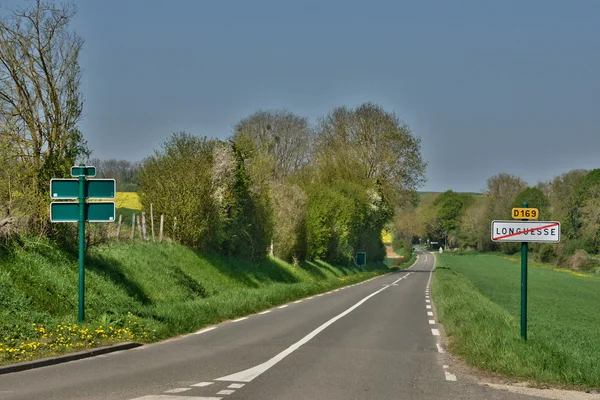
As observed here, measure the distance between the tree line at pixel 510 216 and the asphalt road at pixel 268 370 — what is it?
57216 mm

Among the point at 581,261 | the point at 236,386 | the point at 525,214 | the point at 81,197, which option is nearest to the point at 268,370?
the point at 236,386

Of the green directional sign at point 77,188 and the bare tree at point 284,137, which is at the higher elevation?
the bare tree at point 284,137

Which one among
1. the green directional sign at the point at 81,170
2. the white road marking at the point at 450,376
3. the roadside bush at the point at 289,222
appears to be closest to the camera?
the white road marking at the point at 450,376

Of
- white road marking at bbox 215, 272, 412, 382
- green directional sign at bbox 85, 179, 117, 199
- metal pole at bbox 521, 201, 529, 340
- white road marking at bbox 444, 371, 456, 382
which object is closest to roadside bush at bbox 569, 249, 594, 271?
white road marking at bbox 215, 272, 412, 382

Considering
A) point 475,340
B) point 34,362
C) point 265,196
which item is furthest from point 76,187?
point 265,196

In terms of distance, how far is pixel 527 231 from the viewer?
38.7 ft

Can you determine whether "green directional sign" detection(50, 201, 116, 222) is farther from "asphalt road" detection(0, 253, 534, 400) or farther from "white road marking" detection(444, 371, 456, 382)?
"white road marking" detection(444, 371, 456, 382)

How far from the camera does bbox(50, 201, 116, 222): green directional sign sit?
13.4m

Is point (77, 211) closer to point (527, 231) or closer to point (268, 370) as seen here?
point (268, 370)

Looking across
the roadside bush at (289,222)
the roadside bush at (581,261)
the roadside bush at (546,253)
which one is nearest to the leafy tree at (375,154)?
the roadside bush at (289,222)

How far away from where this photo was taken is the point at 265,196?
3688 cm

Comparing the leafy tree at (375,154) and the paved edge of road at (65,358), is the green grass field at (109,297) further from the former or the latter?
the leafy tree at (375,154)

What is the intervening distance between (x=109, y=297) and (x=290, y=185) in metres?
33.8

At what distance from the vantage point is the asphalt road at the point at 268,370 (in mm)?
8125
